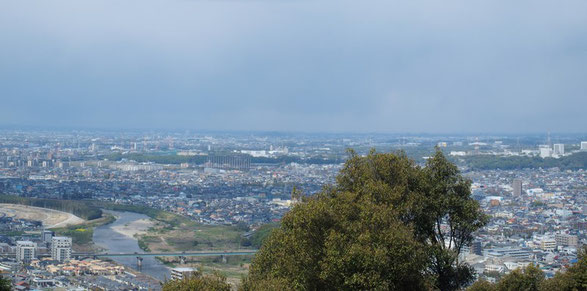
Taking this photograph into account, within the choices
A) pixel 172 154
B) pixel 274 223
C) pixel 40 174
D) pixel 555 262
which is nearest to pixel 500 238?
pixel 555 262

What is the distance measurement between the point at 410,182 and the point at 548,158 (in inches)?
2614

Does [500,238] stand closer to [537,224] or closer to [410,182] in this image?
[537,224]

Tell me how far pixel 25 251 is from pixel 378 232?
23347 mm

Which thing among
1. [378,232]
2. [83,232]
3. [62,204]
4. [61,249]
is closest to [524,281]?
[378,232]

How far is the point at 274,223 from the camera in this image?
37156 mm

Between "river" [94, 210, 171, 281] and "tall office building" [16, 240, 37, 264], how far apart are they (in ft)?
10.0

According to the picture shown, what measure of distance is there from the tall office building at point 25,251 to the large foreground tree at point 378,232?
20.0m

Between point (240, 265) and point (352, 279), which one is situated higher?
point (352, 279)

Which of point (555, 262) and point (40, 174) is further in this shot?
point (40, 174)

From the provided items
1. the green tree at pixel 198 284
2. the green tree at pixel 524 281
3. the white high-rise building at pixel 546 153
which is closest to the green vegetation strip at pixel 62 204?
the green tree at pixel 198 284

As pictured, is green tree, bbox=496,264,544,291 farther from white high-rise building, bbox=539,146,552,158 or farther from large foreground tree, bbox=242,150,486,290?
white high-rise building, bbox=539,146,552,158

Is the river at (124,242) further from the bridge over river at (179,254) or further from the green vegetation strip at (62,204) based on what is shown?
the green vegetation strip at (62,204)

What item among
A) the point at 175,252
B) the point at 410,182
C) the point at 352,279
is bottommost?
the point at 175,252

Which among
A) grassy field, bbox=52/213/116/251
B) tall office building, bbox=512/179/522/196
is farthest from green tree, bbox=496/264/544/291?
tall office building, bbox=512/179/522/196
